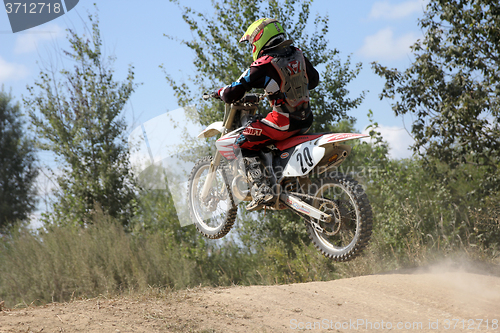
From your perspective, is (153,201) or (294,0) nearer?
(294,0)

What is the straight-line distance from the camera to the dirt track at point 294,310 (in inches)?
157

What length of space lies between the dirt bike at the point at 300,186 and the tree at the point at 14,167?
2213 cm

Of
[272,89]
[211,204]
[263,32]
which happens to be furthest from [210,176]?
[263,32]

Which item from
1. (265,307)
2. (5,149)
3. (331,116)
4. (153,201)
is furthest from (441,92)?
(5,149)

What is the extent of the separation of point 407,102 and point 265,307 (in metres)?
7.27

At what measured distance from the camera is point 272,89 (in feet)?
15.2

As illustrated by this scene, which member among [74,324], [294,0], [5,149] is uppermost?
[5,149]

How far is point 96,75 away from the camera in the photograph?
48.3 ft

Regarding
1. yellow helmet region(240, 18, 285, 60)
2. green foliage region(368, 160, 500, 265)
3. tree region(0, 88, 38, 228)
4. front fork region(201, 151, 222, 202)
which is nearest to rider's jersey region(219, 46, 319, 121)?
yellow helmet region(240, 18, 285, 60)

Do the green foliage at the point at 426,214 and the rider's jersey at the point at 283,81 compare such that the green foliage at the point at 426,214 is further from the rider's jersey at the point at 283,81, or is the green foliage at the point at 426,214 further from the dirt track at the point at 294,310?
the rider's jersey at the point at 283,81

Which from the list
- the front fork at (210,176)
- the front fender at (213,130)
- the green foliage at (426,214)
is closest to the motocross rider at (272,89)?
the front fender at (213,130)

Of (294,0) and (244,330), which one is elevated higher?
(294,0)

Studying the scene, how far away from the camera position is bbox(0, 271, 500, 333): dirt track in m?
3.99

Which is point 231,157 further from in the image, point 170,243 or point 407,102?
point 170,243
